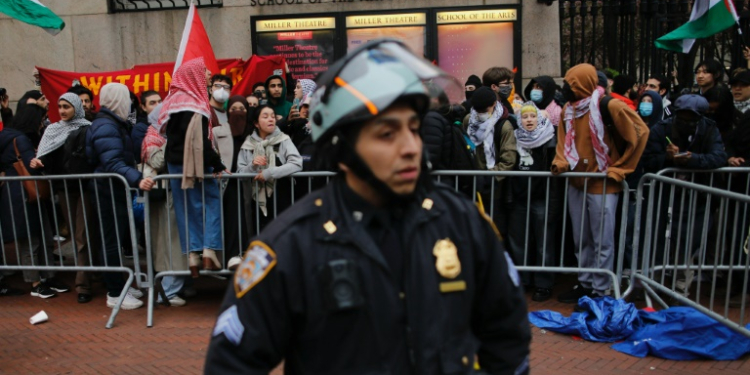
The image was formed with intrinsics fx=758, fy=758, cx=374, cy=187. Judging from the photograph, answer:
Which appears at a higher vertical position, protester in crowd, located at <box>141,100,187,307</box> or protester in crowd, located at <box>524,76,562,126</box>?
protester in crowd, located at <box>524,76,562,126</box>

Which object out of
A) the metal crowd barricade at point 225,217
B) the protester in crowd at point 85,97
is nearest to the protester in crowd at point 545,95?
the metal crowd barricade at point 225,217

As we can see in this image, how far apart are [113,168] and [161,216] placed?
0.61 metres

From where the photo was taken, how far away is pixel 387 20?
38.5 feet

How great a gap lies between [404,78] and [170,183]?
501cm

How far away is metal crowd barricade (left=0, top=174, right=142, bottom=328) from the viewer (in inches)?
269

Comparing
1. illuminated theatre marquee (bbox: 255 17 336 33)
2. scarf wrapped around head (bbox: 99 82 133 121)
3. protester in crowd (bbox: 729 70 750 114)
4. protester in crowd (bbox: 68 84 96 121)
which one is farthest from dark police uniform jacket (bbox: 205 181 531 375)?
illuminated theatre marquee (bbox: 255 17 336 33)

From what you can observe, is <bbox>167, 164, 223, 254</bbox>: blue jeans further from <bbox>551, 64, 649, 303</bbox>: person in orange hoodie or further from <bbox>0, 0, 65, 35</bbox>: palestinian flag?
<bbox>551, 64, 649, 303</bbox>: person in orange hoodie

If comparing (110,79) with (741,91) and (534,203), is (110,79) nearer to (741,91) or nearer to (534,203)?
(534,203)

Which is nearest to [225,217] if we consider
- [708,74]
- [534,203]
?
[534,203]

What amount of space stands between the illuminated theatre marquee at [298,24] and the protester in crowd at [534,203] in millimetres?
5507

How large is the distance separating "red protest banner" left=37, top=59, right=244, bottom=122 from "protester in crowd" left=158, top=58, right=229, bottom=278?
4082mm

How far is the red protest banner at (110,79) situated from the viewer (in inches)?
412

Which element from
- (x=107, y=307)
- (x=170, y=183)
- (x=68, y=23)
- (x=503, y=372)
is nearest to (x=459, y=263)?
(x=503, y=372)

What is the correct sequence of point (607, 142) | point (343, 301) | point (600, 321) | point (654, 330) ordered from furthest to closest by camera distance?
point (607, 142), point (600, 321), point (654, 330), point (343, 301)
